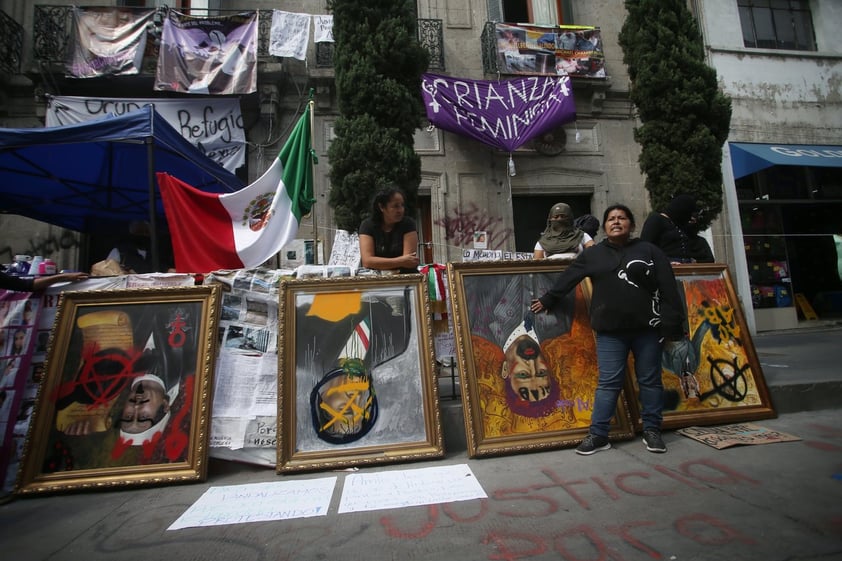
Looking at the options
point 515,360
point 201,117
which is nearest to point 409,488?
point 515,360

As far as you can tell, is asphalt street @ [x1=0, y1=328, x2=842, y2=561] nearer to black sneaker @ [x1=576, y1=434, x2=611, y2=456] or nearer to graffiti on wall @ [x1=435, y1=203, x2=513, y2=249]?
black sneaker @ [x1=576, y1=434, x2=611, y2=456]

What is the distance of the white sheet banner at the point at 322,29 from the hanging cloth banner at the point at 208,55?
1.08 meters

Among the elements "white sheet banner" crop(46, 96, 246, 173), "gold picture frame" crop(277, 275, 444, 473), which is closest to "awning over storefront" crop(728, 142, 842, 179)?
Result: "gold picture frame" crop(277, 275, 444, 473)

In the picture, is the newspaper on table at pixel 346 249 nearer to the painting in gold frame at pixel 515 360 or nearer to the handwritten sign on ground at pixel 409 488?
the painting in gold frame at pixel 515 360

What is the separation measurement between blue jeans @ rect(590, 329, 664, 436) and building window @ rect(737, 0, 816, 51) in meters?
10.5

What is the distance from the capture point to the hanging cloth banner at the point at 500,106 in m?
7.94

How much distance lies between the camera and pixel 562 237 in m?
4.08

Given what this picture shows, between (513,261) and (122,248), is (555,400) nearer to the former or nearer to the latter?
(513,261)

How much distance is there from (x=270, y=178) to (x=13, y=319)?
7.15ft

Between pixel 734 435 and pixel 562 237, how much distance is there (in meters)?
2.00

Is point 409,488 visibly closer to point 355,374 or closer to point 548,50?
point 355,374

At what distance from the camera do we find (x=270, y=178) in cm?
418

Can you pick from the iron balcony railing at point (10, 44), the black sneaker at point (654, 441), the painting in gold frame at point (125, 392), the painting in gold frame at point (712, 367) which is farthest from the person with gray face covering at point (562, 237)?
the iron balcony railing at point (10, 44)

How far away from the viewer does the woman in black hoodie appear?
285 cm
